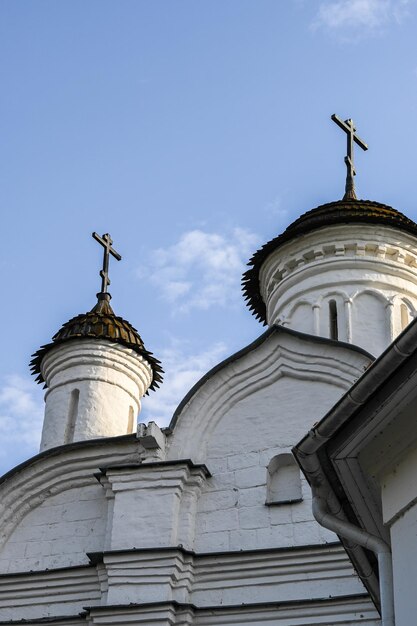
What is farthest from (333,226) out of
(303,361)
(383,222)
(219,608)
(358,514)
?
(358,514)

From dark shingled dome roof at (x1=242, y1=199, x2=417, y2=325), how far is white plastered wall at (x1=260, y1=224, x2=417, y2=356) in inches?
2.8

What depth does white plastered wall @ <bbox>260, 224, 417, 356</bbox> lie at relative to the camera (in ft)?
42.1

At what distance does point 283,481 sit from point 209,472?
2.23 ft

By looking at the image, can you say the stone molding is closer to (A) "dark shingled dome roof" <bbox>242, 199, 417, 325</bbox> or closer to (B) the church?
(B) the church

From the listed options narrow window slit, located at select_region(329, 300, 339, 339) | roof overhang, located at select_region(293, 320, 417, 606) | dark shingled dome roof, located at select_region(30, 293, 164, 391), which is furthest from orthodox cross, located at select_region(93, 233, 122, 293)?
roof overhang, located at select_region(293, 320, 417, 606)

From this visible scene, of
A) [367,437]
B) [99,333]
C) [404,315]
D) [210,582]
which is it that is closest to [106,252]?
[99,333]

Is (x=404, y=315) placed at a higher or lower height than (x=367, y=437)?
higher

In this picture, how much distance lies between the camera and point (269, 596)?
9797 mm

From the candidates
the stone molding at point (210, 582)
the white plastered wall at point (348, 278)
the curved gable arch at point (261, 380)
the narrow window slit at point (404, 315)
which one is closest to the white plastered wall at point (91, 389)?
the curved gable arch at point (261, 380)

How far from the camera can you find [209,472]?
35.3 ft

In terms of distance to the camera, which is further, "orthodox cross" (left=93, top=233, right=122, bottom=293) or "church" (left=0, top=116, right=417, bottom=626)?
"orthodox cross" (left=93, top=233, right=122, bottom=293)

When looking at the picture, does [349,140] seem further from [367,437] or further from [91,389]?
[367,437]

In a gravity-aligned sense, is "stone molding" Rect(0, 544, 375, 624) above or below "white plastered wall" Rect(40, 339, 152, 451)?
below

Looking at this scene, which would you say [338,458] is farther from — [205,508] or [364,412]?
[205,508]
